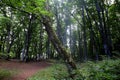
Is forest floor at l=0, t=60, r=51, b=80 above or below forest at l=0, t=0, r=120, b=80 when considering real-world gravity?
below

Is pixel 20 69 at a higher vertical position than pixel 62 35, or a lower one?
lower

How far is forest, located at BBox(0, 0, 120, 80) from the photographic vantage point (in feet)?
21.8

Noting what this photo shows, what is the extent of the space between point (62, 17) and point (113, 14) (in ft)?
29.2

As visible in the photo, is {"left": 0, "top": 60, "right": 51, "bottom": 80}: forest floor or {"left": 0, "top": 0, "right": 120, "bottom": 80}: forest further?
{"left": 0, "top": 60, "right": 51, "bottom": 80}: forest floor

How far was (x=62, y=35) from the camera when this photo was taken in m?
25.2

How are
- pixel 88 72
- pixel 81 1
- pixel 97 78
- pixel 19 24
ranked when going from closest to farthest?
pixel 97 78 < pixel 88 72 < pixel 81 1 < pixel 19 24

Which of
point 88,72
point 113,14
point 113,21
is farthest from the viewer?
point 113,21

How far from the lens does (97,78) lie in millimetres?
4766

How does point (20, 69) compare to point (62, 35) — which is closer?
point (20, 69)

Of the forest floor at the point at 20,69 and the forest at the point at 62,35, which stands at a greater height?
the forest at the point at 62,35

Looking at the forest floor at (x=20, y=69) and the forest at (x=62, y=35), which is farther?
the forest floor at (x=20, y=69)

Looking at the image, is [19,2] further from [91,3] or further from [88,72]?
[91,3]

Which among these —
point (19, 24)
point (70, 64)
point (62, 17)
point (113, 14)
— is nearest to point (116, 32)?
point (113, 14)

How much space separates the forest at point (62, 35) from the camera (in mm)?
6656
